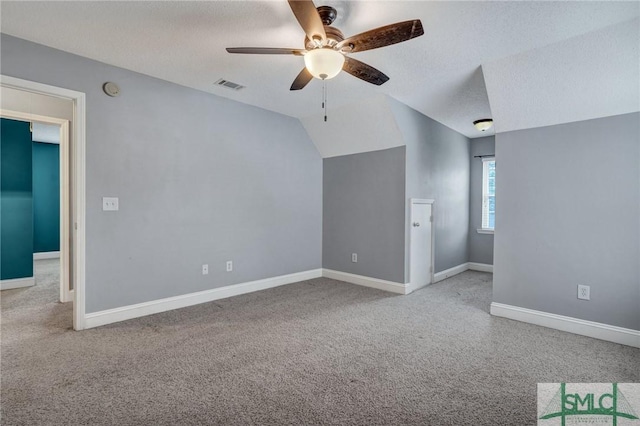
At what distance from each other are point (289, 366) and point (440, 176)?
12.6ft

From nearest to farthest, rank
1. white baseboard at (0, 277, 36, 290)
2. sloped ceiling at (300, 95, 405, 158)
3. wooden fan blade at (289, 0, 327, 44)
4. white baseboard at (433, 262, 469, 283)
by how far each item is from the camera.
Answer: wooden fan blade at (289, 0, 327, 44) < sloped ceiling at (300, 95, 405, 158) < white baseboard at (0, 277, 36, 290) < white baseboard at (433, 262, 469, 283)

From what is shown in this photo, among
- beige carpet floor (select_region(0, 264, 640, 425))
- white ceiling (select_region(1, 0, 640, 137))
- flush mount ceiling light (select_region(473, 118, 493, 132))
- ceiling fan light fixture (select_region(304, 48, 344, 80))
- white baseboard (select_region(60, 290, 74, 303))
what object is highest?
white ceiling (select_region(1, 0, 640, 137))

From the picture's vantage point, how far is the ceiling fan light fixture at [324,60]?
1.99 meters

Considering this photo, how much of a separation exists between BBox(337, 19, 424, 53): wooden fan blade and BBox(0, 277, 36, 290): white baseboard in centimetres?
518

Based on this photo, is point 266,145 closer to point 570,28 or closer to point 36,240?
point 570,28

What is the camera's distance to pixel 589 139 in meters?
2.77

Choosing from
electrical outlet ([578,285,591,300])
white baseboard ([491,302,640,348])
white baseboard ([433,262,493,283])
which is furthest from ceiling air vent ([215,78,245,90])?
electrical outlet ([578,285,591,300])

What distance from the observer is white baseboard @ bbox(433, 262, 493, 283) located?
4830 mm

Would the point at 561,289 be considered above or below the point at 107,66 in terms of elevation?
below

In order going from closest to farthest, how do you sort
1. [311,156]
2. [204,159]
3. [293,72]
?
1. [293,72]
2. [204,159]
3. [311,156]

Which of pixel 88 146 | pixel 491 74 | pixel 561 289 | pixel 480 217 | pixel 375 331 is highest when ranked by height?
pixel 491 74

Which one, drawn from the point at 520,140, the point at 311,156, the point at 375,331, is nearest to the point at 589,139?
the point at 520,140

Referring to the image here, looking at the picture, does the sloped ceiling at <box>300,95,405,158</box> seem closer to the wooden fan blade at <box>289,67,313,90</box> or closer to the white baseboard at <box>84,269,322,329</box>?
the wooden fan blade at <box>289,67,313,90</box>

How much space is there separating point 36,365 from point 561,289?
4407mm
